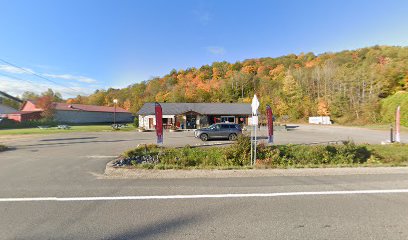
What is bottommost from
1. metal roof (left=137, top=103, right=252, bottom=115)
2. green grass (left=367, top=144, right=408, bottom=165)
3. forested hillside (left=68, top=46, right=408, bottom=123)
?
green grass (left=367, top=144, right=408, bottom=165)

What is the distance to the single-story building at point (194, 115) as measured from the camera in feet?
118

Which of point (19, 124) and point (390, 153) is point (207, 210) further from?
point (19, 124)

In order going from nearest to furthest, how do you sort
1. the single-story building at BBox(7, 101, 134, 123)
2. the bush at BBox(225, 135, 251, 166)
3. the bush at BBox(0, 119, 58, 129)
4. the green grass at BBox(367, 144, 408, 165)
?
the bush at BBox(225, 135, 251, 166) < the green grass at BBox(367, 144, 408, 165) < the bush at BBox(0, 119, 58, 129) < the single-story building at BBox(7, 101, 134, 123)

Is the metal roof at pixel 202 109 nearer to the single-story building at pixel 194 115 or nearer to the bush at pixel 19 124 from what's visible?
the single-story building at pixel 194 115

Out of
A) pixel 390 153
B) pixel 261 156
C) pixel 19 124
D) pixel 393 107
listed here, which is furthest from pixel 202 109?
pixel 19 124

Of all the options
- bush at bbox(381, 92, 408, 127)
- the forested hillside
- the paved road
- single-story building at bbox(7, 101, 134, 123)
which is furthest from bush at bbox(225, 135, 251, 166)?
the forested hillside

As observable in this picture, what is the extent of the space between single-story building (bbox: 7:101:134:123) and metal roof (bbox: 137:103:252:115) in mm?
14702

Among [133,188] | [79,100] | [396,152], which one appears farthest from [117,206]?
[79,100]

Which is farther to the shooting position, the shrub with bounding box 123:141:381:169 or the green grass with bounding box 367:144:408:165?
the green grass with bounding box 367:144:408:165

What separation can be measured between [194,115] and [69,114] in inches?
1498

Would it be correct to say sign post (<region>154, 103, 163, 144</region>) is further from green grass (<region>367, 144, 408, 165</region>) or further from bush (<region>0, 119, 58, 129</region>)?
bush (<region>0, 119, 58, 129</region>)

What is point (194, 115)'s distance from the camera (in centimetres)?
3694

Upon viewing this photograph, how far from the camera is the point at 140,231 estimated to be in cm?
363

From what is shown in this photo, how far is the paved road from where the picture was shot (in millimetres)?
3576
